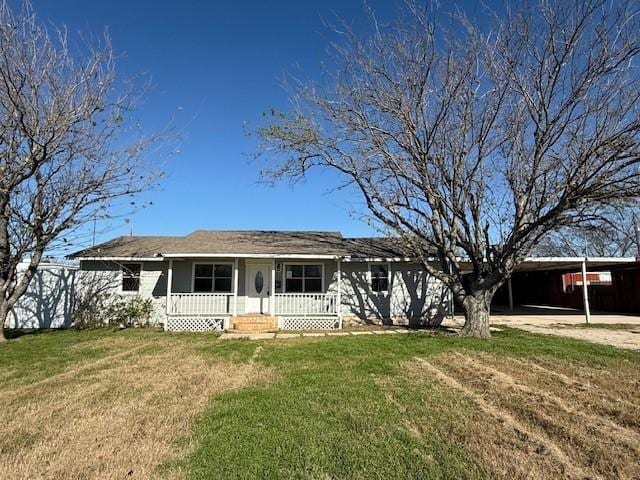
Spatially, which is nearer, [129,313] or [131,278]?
[129,313]

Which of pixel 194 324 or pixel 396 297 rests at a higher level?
pixel 396 297

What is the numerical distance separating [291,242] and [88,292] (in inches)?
308

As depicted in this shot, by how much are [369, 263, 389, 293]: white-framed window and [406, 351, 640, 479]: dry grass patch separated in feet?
25.9

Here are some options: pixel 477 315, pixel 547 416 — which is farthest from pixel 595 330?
pixel 547 416

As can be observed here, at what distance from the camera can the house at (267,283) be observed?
1434cm

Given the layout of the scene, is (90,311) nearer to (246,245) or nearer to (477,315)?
(246,245)

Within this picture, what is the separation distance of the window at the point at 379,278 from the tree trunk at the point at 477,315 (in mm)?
4188

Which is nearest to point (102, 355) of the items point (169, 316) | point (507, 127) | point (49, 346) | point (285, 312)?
point (49, 346)

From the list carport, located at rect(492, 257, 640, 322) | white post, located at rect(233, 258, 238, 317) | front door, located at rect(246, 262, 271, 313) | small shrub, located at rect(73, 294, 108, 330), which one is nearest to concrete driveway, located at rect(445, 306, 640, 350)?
carport, located at rect(492, 257, 640, 322)

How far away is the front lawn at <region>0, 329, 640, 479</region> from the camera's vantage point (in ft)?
11.5

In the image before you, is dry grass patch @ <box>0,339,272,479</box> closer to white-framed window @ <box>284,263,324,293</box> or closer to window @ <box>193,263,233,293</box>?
window @ <box>193,263,233,293</box>

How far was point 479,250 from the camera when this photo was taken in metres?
11.9

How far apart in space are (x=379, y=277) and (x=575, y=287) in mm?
16993

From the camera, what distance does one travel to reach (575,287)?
83.9ft
